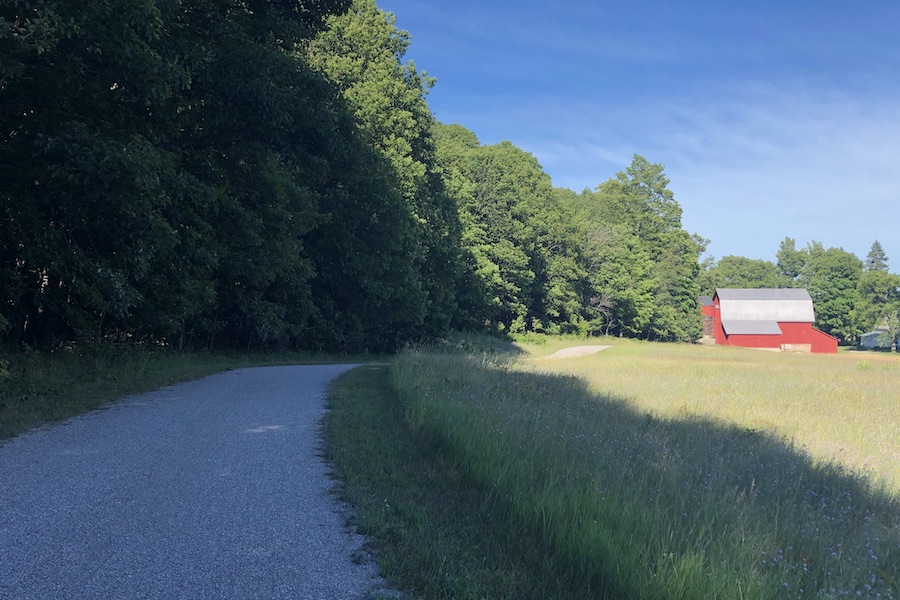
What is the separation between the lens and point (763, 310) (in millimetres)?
86875

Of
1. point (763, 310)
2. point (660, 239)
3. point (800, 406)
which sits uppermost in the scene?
point (660, 239)

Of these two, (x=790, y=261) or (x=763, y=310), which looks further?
(x=790, y=261)

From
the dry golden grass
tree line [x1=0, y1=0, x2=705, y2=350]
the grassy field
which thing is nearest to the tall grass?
the grassy field

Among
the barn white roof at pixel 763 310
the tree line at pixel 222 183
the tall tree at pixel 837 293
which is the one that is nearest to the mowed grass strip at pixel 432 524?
the tree line at pixel 222 183

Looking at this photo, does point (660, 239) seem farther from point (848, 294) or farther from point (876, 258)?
point (876, 258)

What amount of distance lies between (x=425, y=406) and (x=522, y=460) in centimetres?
319

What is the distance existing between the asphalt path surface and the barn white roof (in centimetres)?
8632

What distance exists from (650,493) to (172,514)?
14.7 feet

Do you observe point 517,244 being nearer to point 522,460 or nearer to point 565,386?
point 565,386

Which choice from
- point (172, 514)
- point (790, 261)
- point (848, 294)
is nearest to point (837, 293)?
point (848, 294)

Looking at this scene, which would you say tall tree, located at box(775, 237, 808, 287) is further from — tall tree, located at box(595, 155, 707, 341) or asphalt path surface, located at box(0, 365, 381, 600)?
asphalt path surface, located at box(0, 365, 381, 600)

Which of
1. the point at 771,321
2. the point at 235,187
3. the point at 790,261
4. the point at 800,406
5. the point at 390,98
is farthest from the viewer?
the point at 790,261

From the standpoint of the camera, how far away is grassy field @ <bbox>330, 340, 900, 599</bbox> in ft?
15.0

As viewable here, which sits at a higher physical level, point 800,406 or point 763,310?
point 763,310
